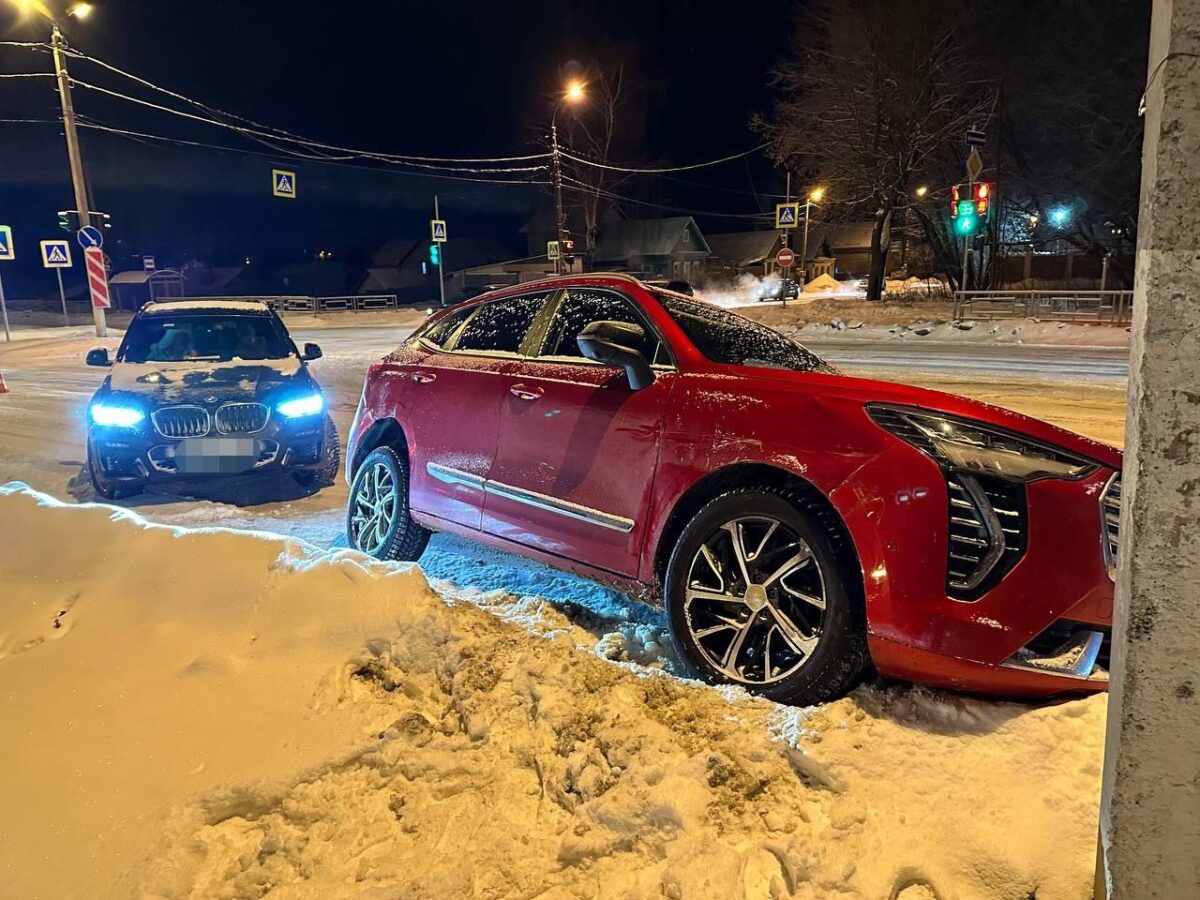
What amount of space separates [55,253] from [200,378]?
18782 mm

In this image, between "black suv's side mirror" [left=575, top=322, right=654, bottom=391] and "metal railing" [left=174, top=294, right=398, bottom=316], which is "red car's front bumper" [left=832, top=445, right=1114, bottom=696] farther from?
"metal railing" [left=174, top=294, right=398, bottom=316]

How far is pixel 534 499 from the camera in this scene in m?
3.69

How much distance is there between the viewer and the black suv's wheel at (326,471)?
6.66 meters

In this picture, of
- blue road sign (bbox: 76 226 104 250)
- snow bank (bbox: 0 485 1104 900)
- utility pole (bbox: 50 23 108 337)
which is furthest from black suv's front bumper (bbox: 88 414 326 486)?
utility pole (bbox: 50 23 108 337)

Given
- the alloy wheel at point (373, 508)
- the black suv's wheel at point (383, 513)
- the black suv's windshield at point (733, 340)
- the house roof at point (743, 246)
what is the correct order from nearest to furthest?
1. the black suv's windshield at point (733, 340)
2. the black suv's wheel at point (383, 513)
3. the alloy wheel at point (373, 508)
4. the house roof at point (743, 246)

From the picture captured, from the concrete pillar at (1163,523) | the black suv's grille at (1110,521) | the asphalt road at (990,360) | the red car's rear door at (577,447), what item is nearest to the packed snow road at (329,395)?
the asphalt road at (990,360)

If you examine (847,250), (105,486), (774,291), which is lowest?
(105,486)

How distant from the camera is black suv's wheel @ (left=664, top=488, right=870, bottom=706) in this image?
2.68m

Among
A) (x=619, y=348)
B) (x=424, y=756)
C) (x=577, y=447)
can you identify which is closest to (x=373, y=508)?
(x=577, y=447)

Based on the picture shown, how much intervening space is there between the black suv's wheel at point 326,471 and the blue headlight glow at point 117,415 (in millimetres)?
1276

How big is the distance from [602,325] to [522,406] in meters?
0.71

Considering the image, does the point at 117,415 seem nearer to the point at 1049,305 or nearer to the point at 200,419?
the point at 200,419

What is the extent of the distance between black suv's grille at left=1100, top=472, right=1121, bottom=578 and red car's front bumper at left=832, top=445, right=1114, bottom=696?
0.7 inches

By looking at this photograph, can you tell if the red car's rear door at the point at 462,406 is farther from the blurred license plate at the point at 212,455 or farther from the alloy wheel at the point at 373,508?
the blurred license plate at the point at 212,455
